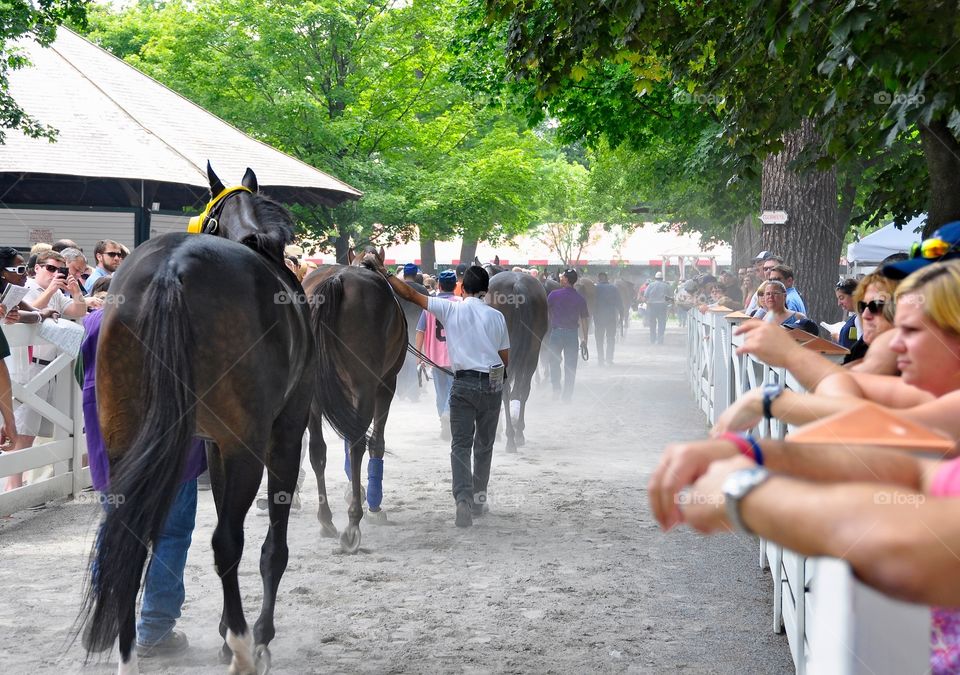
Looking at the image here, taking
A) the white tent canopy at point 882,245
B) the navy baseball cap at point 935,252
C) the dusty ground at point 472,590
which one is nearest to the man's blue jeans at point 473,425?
the dusty ground at point 472,590

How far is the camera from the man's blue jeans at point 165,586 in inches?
188

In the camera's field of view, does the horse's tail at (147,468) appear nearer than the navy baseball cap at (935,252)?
No

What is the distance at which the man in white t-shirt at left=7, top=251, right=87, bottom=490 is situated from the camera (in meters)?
8.38

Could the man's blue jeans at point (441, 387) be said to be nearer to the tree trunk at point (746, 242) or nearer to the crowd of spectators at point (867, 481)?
the crowd of spectators at point (867, 481)

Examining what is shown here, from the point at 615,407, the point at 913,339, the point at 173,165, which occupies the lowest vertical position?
the point at 615,407

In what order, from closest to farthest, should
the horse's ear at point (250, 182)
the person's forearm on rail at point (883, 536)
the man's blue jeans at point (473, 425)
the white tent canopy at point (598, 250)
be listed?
the person's forearm on rail at point (883, 536), the horse's ear at point (250, 182), the man's blue jeans at point (473, 425), the white tent canopy at point (598, 250)

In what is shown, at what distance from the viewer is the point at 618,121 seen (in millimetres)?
17531

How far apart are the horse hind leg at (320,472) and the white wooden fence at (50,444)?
2316 millimetres

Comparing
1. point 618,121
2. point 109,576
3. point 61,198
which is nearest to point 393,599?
point 109,576

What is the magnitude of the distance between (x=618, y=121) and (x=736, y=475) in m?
16.8

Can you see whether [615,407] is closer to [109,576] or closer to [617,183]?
[109,576]

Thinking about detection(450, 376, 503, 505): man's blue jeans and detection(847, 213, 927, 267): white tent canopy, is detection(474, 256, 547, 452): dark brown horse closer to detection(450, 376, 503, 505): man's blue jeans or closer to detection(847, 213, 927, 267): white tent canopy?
detection(450, 376, 503, 505): man's blue jeans

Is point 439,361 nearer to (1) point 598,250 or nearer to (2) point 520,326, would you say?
(2) point 520,326

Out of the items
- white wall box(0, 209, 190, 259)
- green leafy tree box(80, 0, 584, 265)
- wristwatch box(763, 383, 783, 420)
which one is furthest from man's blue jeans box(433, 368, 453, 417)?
green leafy tree box(80, 0, 584, 265)
